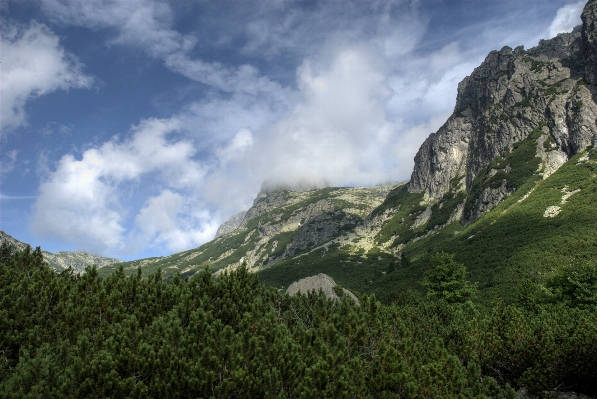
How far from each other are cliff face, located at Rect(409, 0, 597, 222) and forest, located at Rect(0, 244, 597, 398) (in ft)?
403

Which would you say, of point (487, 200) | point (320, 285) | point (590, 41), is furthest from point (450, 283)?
point (590, 41)

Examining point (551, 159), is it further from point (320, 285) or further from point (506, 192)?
point (320, 285)

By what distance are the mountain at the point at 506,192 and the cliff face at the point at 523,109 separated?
45 cm

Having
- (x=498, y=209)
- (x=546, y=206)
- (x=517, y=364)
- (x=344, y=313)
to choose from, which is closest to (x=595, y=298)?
(x=517, y=364)

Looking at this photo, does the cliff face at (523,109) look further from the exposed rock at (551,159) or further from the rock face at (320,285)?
the rock face at (320,285)

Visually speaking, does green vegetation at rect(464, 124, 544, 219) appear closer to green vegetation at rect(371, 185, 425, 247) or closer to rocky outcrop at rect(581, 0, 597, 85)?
rocky outcrop at rect(581, 0, 597, 85)

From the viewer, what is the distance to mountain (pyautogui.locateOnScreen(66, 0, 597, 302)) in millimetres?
69250

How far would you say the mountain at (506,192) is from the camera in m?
69.2

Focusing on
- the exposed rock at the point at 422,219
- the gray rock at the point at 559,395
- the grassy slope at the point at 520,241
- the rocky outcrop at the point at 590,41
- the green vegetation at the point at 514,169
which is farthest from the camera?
the exposed rock at the point at 422,219

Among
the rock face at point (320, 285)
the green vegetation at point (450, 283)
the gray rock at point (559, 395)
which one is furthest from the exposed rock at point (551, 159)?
the gray rock at point (559, 395)

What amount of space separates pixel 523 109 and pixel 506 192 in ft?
152

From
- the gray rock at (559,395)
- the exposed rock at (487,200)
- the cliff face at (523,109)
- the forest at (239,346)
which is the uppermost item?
the cliff face at (523,109)

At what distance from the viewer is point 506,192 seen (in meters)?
120

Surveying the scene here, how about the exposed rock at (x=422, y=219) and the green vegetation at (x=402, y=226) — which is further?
the exposed rock at (x=422, y=219)
